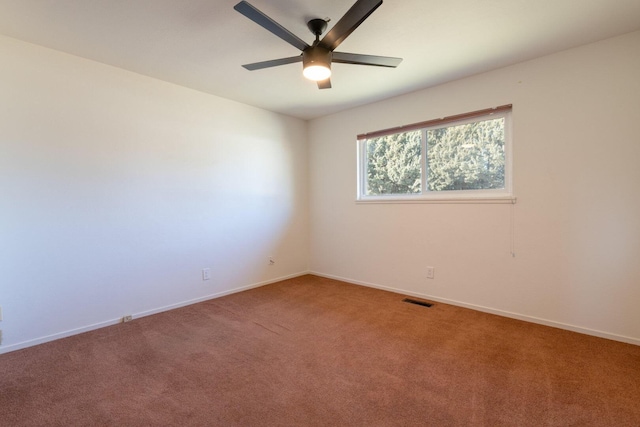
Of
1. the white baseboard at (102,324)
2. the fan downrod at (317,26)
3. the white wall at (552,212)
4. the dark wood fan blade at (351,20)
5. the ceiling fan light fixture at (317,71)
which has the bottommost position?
the white baseboard at (102,324)

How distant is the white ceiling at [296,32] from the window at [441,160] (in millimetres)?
531

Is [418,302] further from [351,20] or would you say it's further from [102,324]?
[102,324]

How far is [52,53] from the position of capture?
2.37 metres

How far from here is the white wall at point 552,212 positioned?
226 cm

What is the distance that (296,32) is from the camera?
2.18m

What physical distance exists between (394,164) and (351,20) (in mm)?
2263

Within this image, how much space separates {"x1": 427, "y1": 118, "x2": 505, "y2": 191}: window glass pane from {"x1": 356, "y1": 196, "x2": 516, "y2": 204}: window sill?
14 centimetres

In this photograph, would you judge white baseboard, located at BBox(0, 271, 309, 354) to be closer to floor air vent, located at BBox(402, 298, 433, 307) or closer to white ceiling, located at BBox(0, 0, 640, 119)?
floor air vent, located at BBox(402, 298, 433, 307)

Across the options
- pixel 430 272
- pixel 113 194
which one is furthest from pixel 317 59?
pixel 430 272

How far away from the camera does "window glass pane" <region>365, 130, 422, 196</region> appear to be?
348cm

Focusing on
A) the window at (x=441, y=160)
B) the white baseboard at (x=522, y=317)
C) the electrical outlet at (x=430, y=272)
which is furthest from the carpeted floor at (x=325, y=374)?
the window at (x=441, y=160)

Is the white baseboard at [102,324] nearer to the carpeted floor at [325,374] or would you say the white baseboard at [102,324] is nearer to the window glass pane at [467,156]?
the carpeted floor at [325,374]

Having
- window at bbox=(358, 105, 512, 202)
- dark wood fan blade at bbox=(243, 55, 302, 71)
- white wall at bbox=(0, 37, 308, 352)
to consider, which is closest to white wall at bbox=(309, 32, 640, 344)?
window at bbox=(358, 105, 512, 202)

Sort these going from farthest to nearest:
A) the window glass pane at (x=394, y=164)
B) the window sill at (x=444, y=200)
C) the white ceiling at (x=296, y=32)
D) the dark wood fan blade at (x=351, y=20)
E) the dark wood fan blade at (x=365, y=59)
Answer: the window glass pane at (x=394, y=164), the window sill at (x=444, y=200), the dark wood fan blade at (x=365, y=59), the white ceiling at (x=296, y=32), the dark wood fan blade at (x=351, y=20)
